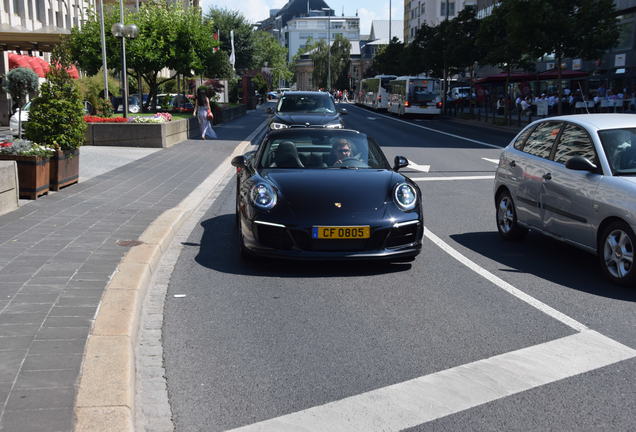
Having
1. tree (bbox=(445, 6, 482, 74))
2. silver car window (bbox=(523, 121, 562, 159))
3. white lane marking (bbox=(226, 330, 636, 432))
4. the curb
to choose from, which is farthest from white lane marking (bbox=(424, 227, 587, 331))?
tree (bbox=(445, 6, 482, 74))

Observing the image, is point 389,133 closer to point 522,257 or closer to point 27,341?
point 522,257

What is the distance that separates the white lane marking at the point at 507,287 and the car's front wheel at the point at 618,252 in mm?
909

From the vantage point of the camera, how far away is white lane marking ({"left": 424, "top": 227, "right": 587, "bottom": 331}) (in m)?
5.79

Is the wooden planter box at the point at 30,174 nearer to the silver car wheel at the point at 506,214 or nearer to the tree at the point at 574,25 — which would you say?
the silver car wheel at the point at 506,214

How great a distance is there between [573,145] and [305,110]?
45.3 ft

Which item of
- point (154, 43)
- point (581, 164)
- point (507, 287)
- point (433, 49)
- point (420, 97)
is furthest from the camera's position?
point (433, 49)

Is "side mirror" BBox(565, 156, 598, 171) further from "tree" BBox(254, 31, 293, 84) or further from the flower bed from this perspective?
"tree" BBox(254, 31, 293, 84)

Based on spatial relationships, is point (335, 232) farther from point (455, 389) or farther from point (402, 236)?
point (455, 389)

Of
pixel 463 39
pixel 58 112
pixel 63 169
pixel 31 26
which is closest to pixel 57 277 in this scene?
pixel 63 169

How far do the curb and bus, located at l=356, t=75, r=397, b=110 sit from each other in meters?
56.2

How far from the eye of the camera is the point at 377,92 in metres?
65.8

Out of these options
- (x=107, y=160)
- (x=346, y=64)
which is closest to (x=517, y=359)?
(x=107, y=160)

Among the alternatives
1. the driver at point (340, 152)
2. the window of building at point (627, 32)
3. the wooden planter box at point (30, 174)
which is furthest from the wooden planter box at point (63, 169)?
the window of building at point (627, 32)

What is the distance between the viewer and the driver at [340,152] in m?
8.52
